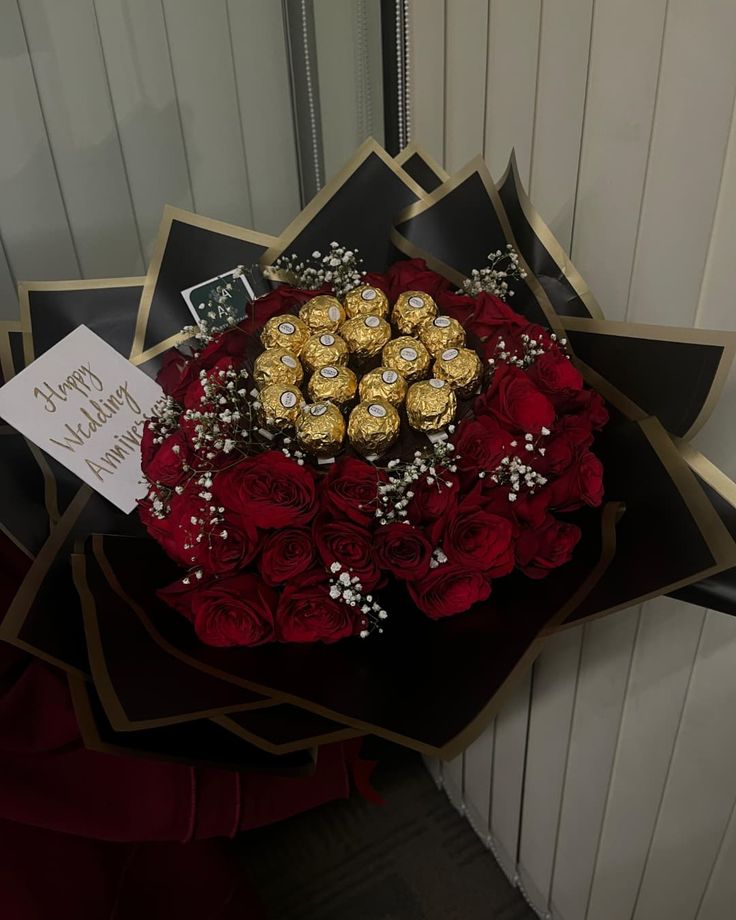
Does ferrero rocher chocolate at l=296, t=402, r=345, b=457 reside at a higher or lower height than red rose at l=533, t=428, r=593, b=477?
higher

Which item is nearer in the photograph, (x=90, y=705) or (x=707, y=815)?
(x=90, y=705)

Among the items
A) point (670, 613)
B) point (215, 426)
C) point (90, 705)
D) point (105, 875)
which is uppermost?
point (215, 426)

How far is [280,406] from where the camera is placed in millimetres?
545

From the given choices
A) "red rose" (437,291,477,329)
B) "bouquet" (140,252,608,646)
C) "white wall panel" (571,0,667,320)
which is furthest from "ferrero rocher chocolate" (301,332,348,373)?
"white wall panel" (571,0,667,320)

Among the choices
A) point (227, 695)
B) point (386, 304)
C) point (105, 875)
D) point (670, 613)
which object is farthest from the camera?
point (105, 875)

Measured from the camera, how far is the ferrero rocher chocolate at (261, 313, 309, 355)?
59 centimetres

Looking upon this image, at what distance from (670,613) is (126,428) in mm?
620

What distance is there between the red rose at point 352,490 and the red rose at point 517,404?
0.33ft

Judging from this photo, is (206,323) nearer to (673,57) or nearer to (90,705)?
(90,705)

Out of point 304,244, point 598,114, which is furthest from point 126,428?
point 598,114

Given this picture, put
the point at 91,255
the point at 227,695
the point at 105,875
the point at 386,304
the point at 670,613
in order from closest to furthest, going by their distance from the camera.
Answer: the point at 227,695 < the point at 386,304 < the point at 670,613 < the point at 105,875 < the point at 91,255

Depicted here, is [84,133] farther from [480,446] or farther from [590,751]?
[590,751]

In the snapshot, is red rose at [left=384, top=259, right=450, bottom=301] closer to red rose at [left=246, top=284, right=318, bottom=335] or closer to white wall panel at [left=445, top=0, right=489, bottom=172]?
red rose at [left=246, top=284, right=318, bottom=335]

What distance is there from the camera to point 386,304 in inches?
24.3
